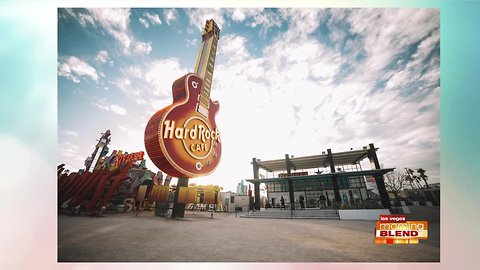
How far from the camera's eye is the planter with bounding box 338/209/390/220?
40.9 feet

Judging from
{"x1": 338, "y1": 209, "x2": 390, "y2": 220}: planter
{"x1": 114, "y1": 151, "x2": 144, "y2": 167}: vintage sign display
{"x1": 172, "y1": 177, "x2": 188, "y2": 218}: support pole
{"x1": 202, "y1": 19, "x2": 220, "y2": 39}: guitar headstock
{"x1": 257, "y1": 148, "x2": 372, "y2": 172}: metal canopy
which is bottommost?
{"x1": 338, "y1": 209, "x2": 390, "y2": 220}: planter

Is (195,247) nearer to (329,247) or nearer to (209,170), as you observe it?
(329,247)

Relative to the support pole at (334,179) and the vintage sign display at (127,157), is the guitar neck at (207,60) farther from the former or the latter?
the support pole at (334,179)

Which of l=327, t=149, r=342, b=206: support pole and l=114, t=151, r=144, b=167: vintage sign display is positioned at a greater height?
l=114, t=151, r=144, b=167: vintage sign display

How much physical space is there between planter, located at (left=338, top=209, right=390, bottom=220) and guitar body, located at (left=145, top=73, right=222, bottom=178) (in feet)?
30.8

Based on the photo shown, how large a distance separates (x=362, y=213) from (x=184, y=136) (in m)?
12.6

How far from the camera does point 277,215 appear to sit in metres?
15.5

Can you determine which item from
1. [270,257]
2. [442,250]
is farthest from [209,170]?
[442,250]

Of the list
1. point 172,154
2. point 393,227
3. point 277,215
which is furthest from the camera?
point 277,215

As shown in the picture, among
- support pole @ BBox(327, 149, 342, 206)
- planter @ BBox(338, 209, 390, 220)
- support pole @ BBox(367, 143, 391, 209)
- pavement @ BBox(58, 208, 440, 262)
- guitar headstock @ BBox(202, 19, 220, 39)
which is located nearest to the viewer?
pavement @ BBox(58, 208, 440, 262)

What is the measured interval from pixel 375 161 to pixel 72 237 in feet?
68.3

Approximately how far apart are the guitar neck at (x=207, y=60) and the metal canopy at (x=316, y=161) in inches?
460

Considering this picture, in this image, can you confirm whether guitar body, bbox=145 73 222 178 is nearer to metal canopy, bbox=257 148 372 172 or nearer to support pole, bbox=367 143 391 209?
metal canopy, bbox=257 148 372 172

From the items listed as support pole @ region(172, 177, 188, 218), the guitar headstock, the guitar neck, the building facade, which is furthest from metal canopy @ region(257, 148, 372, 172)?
the guitar headstock
